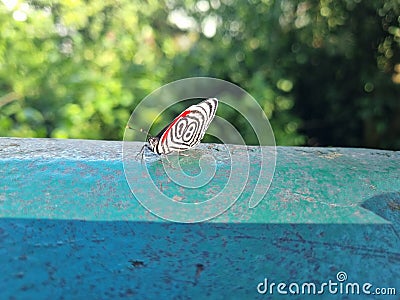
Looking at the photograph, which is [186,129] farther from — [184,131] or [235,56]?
[235,56]

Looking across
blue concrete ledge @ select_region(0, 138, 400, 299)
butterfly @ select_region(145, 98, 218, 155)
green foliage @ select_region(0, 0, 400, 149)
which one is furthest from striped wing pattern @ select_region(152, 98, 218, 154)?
green foliage @ select_region(0, 0, 400, 149)

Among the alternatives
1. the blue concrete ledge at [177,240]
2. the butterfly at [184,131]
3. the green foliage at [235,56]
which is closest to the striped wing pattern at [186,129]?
the butterfly at [184,131]

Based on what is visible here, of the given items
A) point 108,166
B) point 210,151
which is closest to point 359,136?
point 210,151

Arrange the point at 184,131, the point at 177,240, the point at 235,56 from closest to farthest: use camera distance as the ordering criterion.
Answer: the point at 177,240 → the point at 184,131 → the point at 235,56

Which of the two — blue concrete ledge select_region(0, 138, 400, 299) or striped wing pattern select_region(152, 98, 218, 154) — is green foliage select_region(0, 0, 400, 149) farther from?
blue concrete ledge select_region(0, 138, 400, 299)

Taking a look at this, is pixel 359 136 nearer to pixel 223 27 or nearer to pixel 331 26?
pixel 331 26

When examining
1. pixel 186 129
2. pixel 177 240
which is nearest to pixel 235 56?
pixel 186 129
